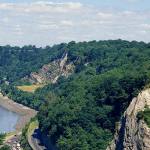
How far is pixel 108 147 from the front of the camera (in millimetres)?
95125

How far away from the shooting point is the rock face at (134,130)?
83875 mm

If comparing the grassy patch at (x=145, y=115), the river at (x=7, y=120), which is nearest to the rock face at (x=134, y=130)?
the grassy patch at (x=145, y=115)

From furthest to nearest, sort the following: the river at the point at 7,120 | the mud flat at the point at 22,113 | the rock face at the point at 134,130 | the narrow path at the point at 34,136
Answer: the mud flat at the point at 22,113 < the river at the point at 7,120 < the narrow path at the point at 34,136 < the rock face at the point at 134,130

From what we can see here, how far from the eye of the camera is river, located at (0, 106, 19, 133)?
538ft

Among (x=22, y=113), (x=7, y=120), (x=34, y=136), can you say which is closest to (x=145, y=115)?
(x=34, y=136)

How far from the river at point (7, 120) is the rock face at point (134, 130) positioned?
234 ft

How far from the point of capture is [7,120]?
181 m

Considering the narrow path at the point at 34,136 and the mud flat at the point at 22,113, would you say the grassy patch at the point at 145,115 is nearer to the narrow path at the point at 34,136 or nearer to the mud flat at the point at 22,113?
the narrow path at the point at 34,136

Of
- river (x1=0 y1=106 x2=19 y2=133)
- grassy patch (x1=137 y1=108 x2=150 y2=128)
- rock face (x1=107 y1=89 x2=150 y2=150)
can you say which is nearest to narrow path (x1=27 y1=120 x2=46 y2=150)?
river (x1=0 y1=106 x2=19 y2=133)

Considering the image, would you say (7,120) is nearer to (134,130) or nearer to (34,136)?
(34,136)

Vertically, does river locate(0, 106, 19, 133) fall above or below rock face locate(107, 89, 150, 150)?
below

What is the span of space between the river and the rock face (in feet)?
234

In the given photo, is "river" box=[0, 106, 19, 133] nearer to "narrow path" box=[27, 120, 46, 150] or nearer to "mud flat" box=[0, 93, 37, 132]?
"mud flat" box=[0, 93, 37, 132]

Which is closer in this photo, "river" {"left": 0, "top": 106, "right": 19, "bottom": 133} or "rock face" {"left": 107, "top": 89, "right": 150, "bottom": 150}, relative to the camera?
"rock face" {"left": 107, "top": 89, "right": 150, "bottom": 150}
